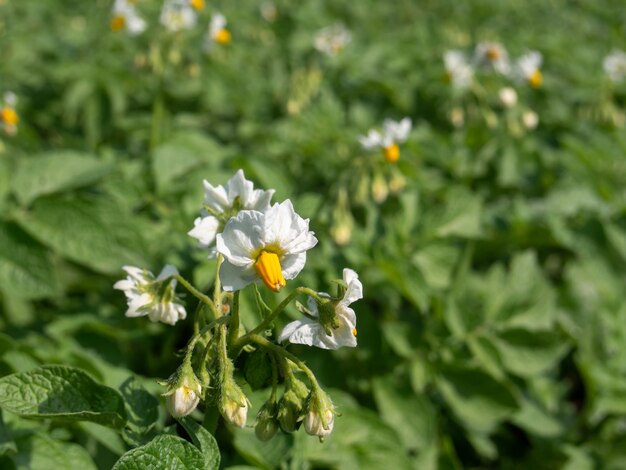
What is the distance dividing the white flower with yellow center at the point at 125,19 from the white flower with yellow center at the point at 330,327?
2794mm

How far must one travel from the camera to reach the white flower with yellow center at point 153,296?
1494mm

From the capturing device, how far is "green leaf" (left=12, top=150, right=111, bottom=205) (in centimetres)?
240

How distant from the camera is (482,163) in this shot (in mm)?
3748

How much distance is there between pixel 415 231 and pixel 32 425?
4.72ft

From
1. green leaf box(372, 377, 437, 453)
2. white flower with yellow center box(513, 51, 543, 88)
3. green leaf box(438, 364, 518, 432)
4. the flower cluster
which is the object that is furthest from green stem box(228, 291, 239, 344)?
white flower with yellow center box(513, 51, 543, 88)

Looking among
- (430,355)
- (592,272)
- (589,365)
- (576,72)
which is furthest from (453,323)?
(576,72)

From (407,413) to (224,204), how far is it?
4.09 feet

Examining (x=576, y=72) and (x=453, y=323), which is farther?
(x=576, y=72)

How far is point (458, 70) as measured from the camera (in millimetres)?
4023

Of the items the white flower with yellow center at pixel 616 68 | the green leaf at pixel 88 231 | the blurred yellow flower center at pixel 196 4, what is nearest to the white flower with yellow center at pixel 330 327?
the green leaf at pixel 88 231

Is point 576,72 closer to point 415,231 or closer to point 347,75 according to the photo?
point 347,75

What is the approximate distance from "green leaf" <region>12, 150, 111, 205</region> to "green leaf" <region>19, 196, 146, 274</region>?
Answer: 0.07 m

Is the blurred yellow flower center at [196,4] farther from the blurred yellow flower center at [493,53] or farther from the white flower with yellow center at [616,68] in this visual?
the white flower with yellow center at [616,68]

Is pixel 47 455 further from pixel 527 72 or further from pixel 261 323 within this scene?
pixel 527 72
